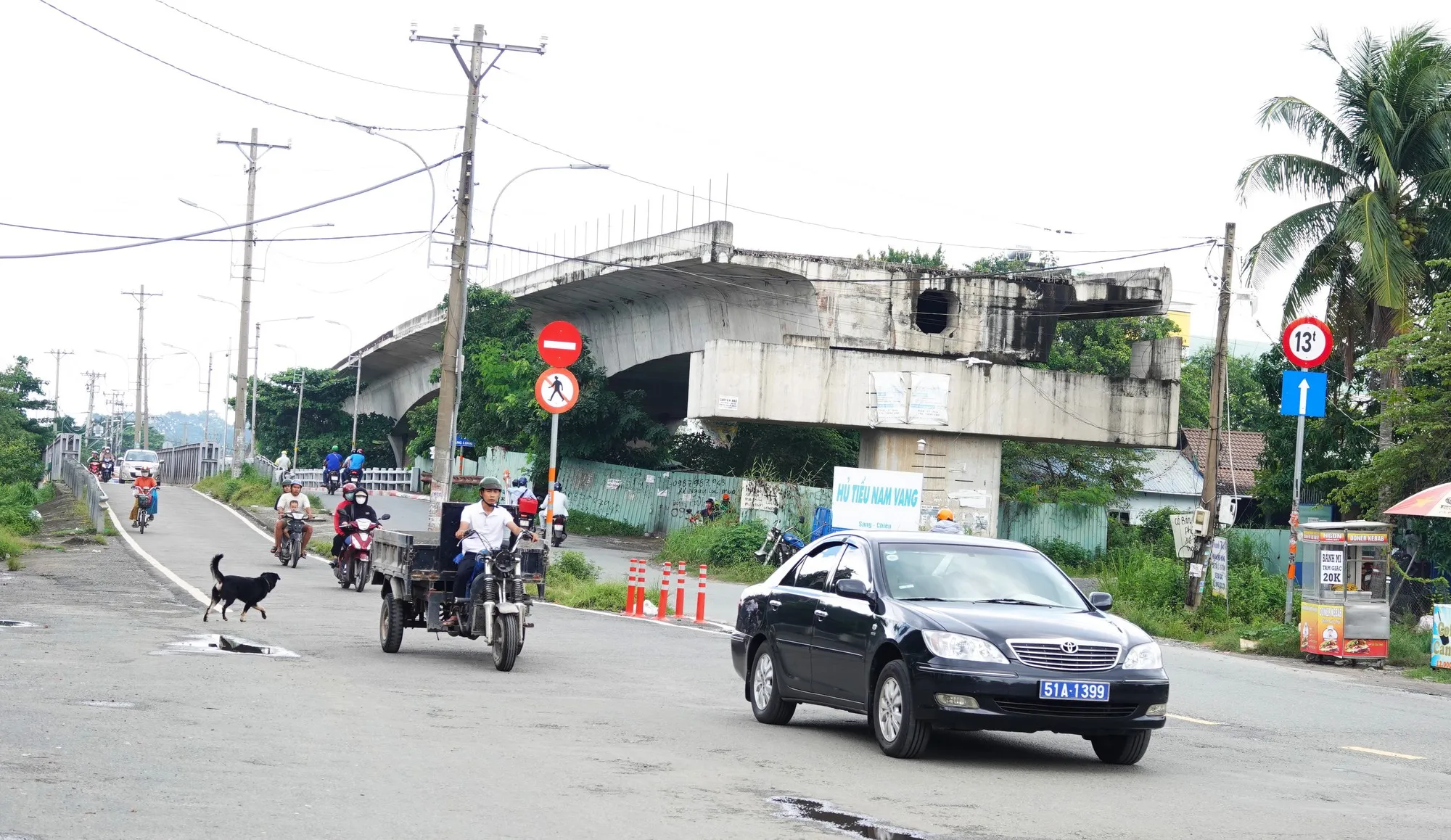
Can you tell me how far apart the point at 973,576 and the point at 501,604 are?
5212mm

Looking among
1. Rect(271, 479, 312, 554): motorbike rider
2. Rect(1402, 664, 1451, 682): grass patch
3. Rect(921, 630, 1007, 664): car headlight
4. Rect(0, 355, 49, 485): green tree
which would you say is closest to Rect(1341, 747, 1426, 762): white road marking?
Rect(921, 630, 1007, 664): car headlight

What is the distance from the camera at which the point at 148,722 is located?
32.0 ft

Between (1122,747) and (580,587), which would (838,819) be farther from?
(580,587)

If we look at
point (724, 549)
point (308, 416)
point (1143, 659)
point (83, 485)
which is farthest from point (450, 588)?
point (308, 416)

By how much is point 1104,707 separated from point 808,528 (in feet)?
91.4

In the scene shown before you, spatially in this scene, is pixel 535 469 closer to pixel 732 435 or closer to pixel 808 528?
pixel 732 435

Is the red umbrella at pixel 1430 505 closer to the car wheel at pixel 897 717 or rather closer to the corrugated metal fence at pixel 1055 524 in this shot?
the car wheel at pixel 897 717

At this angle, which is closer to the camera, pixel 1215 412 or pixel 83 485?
pixel 1215 412

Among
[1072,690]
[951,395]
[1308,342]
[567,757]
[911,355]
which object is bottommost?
[567,757]

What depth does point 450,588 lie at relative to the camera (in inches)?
609

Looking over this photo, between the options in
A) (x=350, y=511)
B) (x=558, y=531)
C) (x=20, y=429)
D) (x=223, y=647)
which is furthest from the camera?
(x=20, y=429)

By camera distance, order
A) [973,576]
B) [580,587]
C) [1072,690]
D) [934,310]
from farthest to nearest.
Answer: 1. [934,310]
2. [580,587]
3. [973,576]
4. [1072,690]

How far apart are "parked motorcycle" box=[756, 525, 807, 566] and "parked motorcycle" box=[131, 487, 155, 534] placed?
14810 millimetres

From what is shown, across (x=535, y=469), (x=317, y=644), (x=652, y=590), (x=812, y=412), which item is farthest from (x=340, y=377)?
(x=317, y=644)
